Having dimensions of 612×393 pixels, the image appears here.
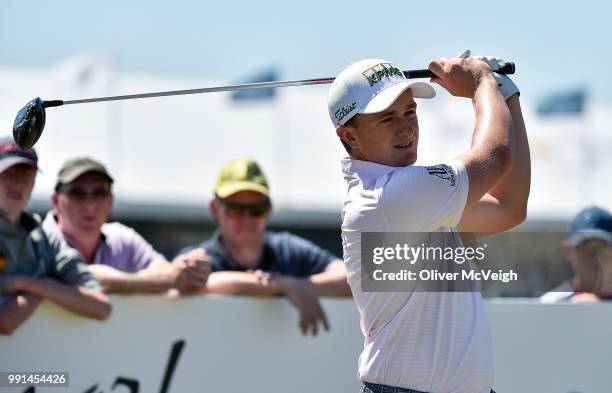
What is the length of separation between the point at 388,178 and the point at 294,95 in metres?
17.5

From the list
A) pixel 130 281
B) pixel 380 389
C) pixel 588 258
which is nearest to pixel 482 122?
pixel 380 389

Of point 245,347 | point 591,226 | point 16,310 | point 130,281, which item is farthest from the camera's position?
point 591,226

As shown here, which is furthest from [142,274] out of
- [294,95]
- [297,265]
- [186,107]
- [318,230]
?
[294,95]

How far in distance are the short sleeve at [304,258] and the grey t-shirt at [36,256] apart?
1177 millimetres

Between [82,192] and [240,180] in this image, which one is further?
[240,180]

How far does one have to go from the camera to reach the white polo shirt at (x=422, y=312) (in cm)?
332

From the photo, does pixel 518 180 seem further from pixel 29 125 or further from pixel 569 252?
pixel 569 252

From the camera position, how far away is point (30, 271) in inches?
204

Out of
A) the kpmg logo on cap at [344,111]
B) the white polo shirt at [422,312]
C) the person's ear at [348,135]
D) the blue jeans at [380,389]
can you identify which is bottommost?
the blue jeans at [380,389]

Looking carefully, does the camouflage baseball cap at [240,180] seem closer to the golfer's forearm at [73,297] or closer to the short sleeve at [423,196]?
the golfer's forearm at [73,297]

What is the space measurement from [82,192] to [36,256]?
27.9 inches

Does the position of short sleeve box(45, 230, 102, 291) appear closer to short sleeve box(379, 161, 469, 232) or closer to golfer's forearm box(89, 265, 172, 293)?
golfer's forearm box(89, 265, 172, 293)

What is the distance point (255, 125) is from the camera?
20.0 metres

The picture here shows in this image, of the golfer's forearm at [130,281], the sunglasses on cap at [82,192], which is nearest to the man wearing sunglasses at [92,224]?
the sunglasses on cap at [82,192]
